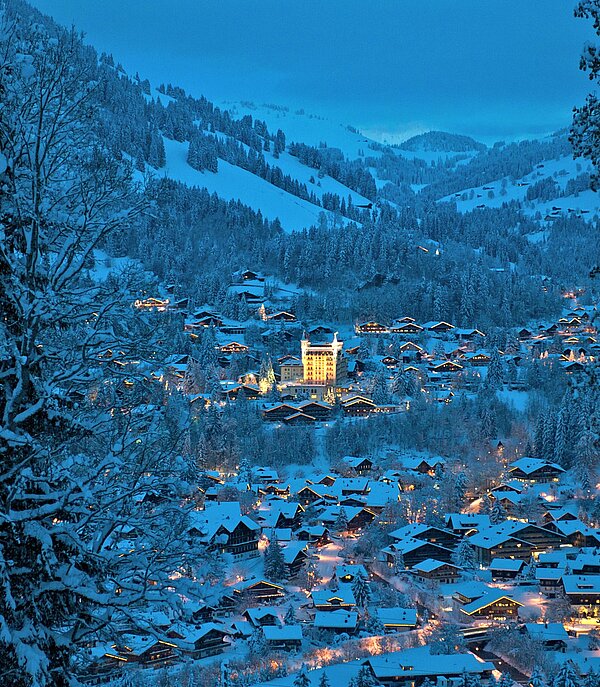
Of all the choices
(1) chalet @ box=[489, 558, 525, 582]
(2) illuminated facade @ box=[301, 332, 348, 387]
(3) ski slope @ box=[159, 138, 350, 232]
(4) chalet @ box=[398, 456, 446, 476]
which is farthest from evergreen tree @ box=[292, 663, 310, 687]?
(3) ski slope @ box=[159, 138, 350, 232]

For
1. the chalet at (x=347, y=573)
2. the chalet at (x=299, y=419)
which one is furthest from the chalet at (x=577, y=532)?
the chalet at (x=299, y=419)

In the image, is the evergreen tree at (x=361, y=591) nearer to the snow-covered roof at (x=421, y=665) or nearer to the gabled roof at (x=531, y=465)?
the snow-covered roof at (x=421, y=665)

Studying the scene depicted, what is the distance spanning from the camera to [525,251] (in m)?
87.9

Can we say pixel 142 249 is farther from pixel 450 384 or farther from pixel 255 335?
pixel 450 384

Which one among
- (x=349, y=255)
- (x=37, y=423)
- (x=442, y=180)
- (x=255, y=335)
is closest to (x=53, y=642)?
(x=37, y=423)

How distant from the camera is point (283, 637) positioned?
1956 cm

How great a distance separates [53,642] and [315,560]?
2322cm

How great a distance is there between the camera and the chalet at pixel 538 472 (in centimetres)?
3362

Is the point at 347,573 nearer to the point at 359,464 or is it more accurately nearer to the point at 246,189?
the point at 359,464

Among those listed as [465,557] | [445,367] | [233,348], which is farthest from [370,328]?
[465,557]

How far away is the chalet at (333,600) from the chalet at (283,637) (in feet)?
6.23

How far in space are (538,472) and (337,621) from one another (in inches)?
624

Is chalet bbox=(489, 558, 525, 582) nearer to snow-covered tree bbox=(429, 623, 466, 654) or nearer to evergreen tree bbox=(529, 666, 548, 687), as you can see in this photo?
snow-covered tree bbox=(429, 623, 466, 654)

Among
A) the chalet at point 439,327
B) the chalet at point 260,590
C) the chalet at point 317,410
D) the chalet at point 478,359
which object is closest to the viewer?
the chalet at point 260,590
